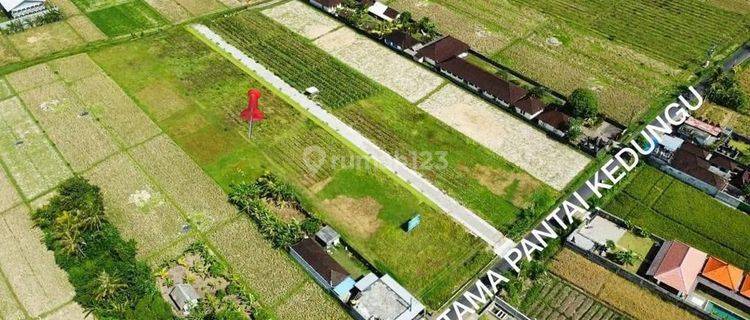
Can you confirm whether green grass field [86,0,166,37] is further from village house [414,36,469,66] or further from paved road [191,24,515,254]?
village house [414,36,469,66]

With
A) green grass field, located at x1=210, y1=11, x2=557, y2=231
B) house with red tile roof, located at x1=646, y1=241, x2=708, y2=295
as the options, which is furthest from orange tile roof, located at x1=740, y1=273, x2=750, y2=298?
green grass field, located at x1=210, y1=11, x2=557, y2=231

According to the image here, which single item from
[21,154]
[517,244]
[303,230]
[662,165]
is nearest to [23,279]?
[21,154]

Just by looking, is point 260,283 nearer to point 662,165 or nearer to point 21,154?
point 21,154

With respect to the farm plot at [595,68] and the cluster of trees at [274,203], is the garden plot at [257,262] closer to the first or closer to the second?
the cluster of trees at [274,203]

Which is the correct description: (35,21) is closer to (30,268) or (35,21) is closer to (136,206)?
(136,206)

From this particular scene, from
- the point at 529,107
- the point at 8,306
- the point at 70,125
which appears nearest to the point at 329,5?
the point at 529,107

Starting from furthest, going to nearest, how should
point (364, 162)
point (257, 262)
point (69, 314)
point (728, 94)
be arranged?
point (728, 94) < point (364, 162) < point (257, 262) < point (69, 314)
